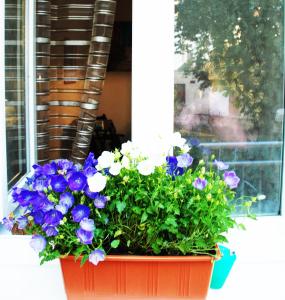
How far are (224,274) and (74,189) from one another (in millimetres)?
560

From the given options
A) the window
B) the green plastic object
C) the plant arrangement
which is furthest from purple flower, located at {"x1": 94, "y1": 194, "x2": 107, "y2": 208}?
the window

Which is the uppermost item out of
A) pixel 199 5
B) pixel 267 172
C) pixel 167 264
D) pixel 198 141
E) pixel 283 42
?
pixel 199 5

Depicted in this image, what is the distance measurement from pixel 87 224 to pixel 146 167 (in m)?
0.19

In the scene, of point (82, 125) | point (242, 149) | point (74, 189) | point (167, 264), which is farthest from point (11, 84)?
point (167, 264)

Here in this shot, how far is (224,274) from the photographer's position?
139 cm

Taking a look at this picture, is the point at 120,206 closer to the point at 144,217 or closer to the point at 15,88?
the point at 144,217

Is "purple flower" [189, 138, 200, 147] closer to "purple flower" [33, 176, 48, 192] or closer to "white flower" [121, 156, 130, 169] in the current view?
"white flower" [121, 156, 130, 169]

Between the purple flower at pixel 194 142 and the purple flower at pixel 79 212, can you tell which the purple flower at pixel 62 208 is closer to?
the purple flower at pixel 79 212

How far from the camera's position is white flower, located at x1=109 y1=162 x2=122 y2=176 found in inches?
44.6

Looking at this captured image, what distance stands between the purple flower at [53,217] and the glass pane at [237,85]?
0.86 m

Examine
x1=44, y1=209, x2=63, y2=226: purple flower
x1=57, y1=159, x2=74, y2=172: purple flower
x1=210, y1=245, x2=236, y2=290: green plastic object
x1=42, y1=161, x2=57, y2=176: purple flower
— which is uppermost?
x1=57, y1=159, x2=74, y2=172: purple flower

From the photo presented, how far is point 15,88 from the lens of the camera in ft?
7.36

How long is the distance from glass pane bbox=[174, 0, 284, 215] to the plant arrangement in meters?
0.72

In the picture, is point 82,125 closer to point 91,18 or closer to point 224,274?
point 91,18
